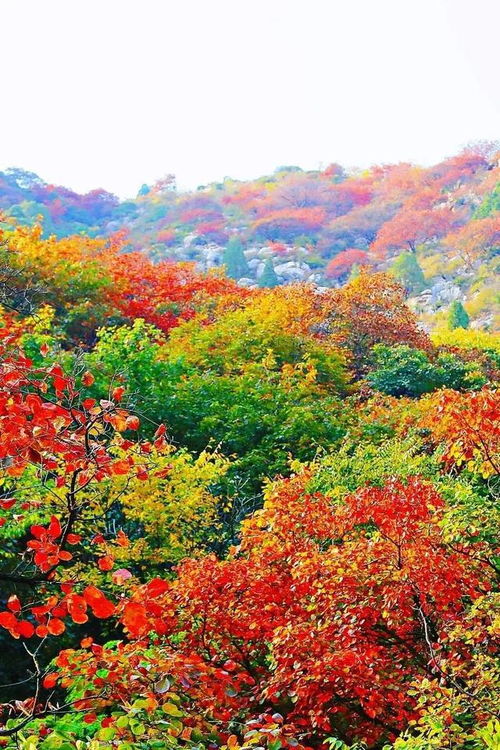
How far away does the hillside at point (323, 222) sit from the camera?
187 ft

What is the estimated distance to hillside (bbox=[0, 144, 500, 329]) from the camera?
56.9 meters

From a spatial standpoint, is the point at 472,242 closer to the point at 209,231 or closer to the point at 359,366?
the point at 209,231

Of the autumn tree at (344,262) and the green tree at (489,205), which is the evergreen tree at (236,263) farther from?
the green tree at (489,205)

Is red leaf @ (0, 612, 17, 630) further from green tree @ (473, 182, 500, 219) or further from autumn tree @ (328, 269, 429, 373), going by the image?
green tree @ (473, 182, 500, 219)

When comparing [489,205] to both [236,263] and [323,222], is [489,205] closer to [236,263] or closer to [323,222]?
[323,222]

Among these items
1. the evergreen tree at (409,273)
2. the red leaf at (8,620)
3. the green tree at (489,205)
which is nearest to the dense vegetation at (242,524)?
the red leaf at (8,620)

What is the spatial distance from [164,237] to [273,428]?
62894 mm

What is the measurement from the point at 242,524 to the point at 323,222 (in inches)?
2719

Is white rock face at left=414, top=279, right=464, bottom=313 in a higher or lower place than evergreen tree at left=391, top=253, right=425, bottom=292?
lower

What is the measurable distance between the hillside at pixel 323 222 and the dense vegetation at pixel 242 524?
1204 inches

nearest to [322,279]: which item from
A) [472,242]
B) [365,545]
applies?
[472,242]

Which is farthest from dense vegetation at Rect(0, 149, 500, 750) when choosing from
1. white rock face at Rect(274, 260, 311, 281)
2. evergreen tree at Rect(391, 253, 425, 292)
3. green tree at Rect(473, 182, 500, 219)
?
white rock face at Rect(274, 260, 311, 281)

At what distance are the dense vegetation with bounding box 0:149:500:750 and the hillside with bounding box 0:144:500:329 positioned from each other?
30580 mm

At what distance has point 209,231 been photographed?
247 feet
